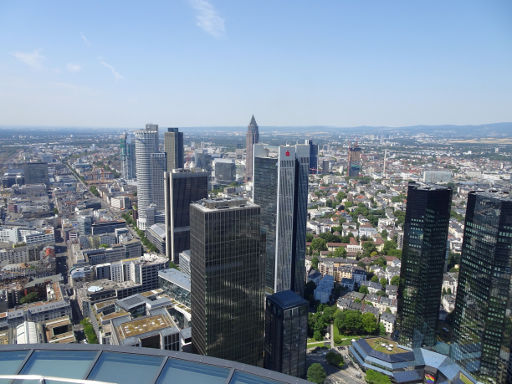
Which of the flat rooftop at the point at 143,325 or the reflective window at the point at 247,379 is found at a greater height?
the reflective window at the point at 247,379

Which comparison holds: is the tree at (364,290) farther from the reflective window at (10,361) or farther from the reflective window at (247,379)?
the reflective window at (10,361)

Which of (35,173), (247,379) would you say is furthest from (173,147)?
(247,379)

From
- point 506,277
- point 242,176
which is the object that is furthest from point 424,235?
point 242,176

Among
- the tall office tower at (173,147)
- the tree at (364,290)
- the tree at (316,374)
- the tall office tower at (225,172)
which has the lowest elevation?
the tree at (364,290)

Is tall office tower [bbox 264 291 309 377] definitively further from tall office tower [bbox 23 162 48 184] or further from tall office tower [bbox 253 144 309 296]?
tall office tower [bbox 23 162 48 184]

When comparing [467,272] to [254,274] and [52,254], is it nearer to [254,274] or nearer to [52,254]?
[254,274]

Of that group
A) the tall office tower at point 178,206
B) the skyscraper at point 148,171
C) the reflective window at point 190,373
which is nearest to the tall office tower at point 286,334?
the reflective window at point 190,373

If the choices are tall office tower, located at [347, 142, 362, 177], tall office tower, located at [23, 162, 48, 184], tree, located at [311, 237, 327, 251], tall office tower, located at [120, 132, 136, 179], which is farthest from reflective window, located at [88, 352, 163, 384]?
tall office tower, located at [347, 142, 362, 177]
